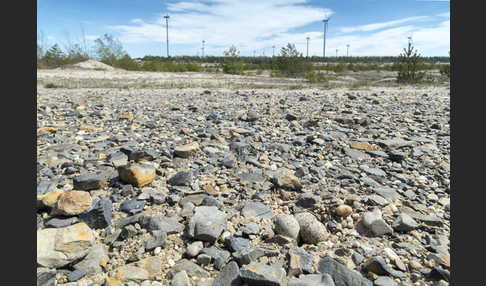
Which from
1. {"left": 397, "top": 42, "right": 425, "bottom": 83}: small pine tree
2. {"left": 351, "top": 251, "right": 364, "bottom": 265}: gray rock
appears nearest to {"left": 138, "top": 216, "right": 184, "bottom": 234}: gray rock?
{"left": 351, "top": 251, "right": 364, "bottom": 265}: gray rock

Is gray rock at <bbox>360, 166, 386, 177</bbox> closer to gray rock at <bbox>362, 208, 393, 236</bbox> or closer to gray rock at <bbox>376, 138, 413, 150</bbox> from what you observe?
gray rock at <bbox>376, 138, 413, 150</bbox>

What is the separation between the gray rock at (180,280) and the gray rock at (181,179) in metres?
1.30

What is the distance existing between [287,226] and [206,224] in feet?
2.13

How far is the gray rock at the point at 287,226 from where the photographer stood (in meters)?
2.25

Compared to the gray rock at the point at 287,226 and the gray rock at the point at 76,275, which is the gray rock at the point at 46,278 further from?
the gray rock at the point at 287,226

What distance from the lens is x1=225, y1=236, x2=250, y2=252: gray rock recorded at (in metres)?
2.08

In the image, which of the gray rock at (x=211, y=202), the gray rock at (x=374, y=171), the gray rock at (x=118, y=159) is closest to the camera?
the gray rock at (x=211, y=202)

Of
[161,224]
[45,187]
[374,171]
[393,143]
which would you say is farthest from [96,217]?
[393,143]

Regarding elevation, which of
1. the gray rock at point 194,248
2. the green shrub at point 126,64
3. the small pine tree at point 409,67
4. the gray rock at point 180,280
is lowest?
the gray rock at point 180,280

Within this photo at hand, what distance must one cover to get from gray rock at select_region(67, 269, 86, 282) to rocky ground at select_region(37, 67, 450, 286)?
0.04 ft

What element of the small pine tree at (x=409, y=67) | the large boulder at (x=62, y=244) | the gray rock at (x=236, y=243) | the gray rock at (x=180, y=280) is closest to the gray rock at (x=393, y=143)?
the gray rock at (x=236, y=243)

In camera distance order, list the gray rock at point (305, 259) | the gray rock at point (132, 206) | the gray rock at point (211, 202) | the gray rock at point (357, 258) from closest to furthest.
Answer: the gray rock at point (305, 259) < the gray rock at point (357, 258) < the gray rock at point (132, 206) < the gray rock at point (211, 202)

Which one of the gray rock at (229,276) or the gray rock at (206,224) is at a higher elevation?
the gray rock at (206,224)
